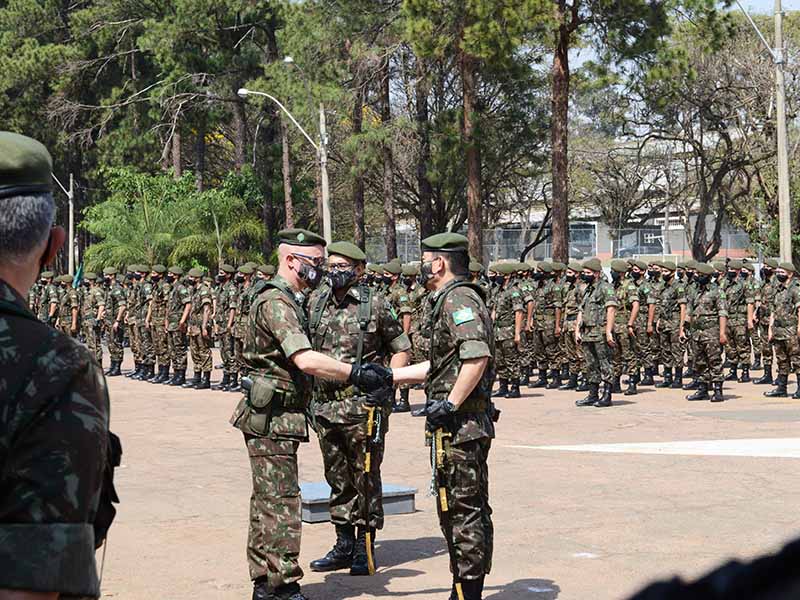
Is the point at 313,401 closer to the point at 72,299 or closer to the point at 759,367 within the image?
the point at 759,367

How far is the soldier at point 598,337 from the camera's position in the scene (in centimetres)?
1553

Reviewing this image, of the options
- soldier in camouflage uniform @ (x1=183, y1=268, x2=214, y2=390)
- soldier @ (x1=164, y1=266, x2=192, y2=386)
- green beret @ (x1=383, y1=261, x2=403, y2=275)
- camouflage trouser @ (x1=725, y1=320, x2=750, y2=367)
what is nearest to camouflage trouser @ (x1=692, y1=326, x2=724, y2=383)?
camouflage trouser @ (x1=725, y1=320, x2=750, y2=367)

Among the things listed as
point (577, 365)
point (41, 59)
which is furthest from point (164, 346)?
point (41, 59)

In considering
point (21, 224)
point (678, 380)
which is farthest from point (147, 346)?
point (21, 224)

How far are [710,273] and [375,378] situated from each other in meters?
12.4

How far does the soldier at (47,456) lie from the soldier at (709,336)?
14401mm

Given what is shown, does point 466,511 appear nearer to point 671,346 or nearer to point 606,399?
point 606,399

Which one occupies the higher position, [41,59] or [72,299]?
[41,59]

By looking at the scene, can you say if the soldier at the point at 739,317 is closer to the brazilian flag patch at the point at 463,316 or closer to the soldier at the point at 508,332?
the soldier at the point at 508,332

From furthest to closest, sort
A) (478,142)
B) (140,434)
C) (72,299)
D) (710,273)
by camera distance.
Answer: (478,142), (72,299), (710,273), (140,434)

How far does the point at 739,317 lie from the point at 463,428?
540 inches

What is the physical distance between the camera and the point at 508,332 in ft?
57.9

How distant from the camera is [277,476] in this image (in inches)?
235

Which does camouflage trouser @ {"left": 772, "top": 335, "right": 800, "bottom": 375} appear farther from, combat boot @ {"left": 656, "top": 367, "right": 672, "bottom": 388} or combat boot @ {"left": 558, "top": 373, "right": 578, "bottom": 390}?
combat boot @ {"left": 558, "top": 373, "right": 578, "bottom": 390}
